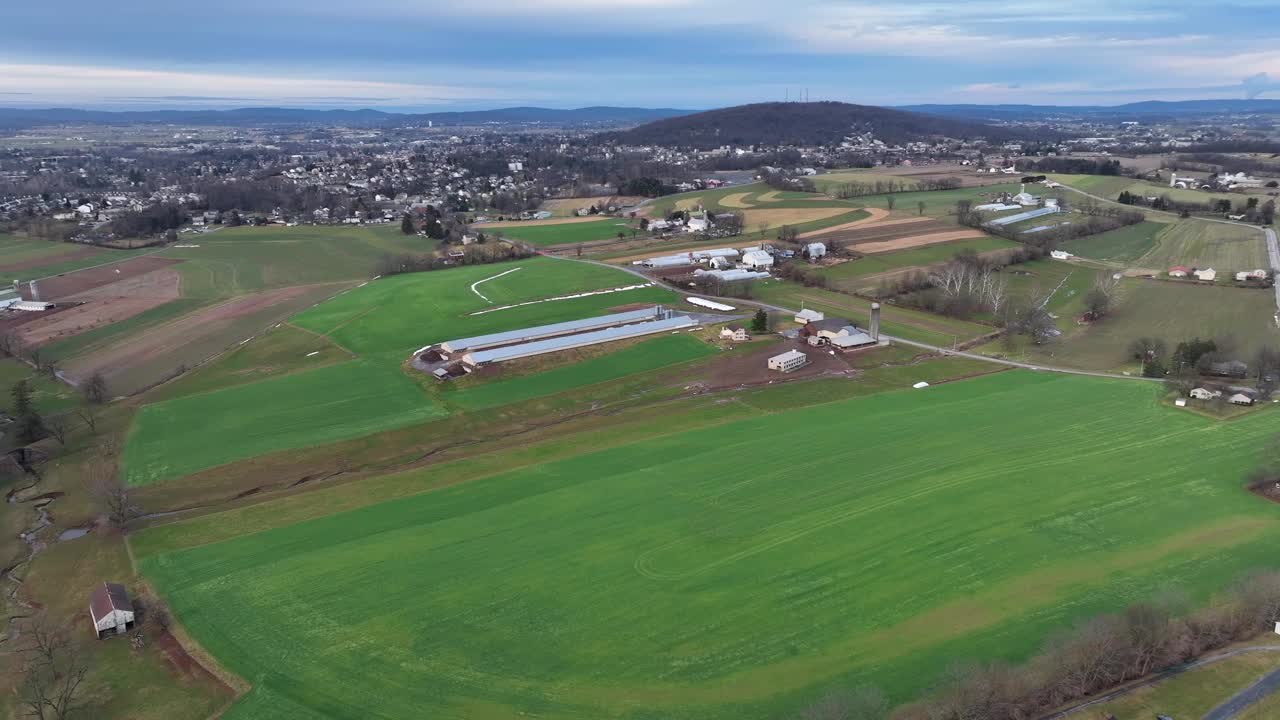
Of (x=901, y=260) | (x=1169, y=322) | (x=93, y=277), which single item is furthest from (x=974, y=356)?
(x=93, y=277)

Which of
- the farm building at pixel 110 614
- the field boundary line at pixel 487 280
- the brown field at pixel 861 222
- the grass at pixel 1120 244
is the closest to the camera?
the farm building at pixel 110 614

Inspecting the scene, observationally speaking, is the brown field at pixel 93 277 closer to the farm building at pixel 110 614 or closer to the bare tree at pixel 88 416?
the bare tree at pixel 88 416

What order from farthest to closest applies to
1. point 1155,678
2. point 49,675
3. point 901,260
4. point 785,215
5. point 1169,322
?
1. point 785,215
2. point 901,260
3. point 1169,322
4. point 49,675
5. point 1155,678

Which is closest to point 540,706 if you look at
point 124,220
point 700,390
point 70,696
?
point 70,696

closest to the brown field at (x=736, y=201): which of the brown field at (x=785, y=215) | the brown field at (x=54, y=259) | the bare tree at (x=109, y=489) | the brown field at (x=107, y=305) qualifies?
the brown field at (x=785, y=215)

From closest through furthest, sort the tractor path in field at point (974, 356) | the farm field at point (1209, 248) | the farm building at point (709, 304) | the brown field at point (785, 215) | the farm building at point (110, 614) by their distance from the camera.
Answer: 1. the farm building at point (110, 614)
2. the tractor path in field at point (974, 356)
3. the farm building at point (709, 304)
4. the farm field at point (1209, 248)
5. the brown field at point (785, 215)

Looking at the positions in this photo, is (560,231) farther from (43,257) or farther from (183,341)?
(43,257)

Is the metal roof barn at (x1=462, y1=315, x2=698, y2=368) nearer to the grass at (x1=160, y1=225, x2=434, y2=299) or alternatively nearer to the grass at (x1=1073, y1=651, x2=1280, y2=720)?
the grass at (x1=160, y1=225, x2=434, y2=299)
